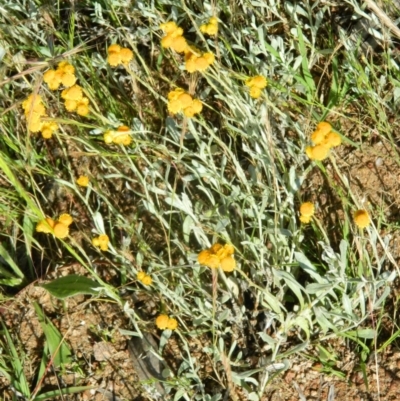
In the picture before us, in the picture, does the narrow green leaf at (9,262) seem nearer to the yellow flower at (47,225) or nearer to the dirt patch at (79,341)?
the dirt patch at (79,341)

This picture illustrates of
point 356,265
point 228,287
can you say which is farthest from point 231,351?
point 356,265

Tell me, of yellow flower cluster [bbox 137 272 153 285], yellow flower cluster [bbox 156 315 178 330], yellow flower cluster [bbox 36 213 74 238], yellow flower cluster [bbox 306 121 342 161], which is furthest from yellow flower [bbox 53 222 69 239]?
yellow flower cluster [bbox 306 121 342 161]

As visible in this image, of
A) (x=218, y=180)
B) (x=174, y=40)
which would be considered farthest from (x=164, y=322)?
(x=174, y=40)

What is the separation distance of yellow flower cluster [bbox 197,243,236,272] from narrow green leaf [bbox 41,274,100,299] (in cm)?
56

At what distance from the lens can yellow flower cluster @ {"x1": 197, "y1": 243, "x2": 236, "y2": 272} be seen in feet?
4.98

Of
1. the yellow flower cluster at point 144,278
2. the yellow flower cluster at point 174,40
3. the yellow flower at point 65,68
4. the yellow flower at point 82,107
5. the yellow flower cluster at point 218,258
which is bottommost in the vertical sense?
the yellow flower cluster at point 144,278

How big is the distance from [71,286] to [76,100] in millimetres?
625

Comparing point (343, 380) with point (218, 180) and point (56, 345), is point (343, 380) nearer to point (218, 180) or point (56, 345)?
point (218, 180)

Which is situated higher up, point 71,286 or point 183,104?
point 183,104

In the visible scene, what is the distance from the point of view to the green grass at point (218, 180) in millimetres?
1820

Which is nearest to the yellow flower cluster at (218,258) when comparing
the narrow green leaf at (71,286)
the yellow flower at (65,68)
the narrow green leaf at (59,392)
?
the narrow green leaf at (71,286)

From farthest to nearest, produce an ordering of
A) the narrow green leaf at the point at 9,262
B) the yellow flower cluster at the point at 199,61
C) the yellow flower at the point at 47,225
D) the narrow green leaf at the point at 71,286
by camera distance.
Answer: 1. the narrow green leaf at the point at 9,262
2. the narrow green leaf at the point at 71,286
3. the yellow flower at the point at 47,225
4. the yellow flower cluster at the point at 199,61

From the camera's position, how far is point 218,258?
5.04ft

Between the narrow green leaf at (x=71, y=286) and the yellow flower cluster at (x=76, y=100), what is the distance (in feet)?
1.91
